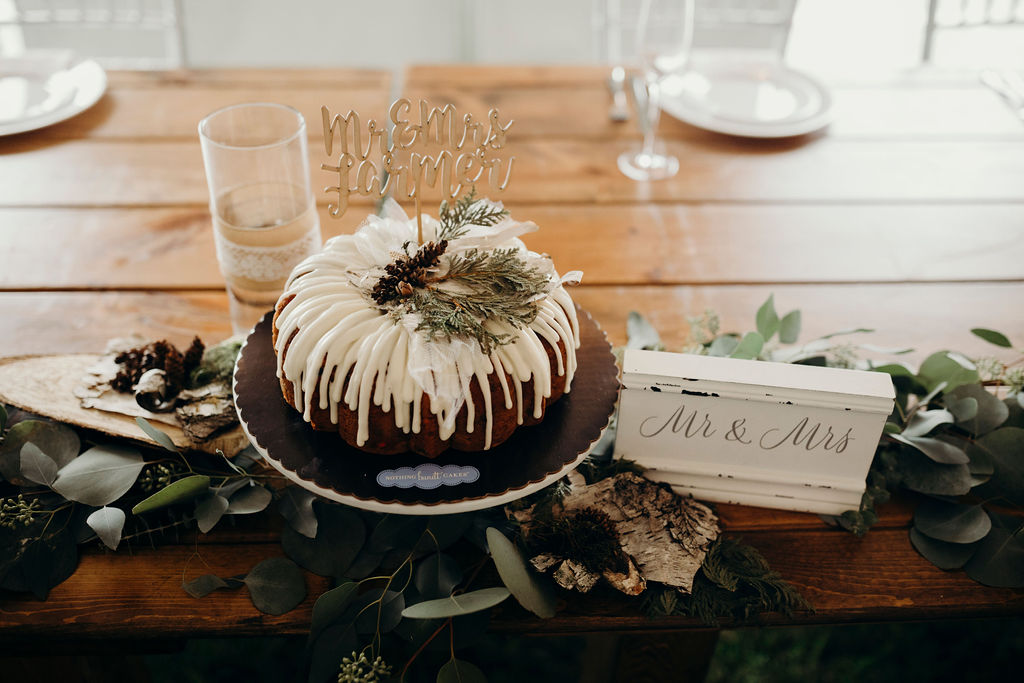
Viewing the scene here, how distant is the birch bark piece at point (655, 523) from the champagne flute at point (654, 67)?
32.4 inches

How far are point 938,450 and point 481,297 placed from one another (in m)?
0.60

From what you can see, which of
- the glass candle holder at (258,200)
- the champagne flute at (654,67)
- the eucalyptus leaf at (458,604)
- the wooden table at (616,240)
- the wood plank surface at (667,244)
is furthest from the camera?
the champagne flute at (654,67)

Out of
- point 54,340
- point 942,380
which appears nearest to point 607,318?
point 942,380

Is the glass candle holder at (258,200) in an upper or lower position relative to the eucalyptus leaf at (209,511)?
upper

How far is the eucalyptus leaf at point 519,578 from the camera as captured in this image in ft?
3.05

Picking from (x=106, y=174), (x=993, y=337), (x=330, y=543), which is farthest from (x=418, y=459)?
(x=106, y=174)

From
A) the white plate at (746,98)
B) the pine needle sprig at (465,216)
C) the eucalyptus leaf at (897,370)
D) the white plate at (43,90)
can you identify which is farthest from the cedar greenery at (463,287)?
the white plate at (43,90)

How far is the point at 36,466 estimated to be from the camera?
101 centimetres

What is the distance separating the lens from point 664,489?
1.06m

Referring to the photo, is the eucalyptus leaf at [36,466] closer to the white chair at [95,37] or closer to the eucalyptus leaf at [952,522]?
the eucalyptus leaf at [952,522]

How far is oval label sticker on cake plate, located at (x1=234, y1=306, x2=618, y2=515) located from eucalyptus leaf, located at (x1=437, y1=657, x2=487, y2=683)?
0.16 metres

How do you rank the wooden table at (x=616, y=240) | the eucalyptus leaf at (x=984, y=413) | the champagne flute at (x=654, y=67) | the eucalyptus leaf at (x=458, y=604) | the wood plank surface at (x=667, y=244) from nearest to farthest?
1. the eucalyptus leaf at (x=458, y=604)
2. the wooden table at (x=616, y=240)
3. the eucalyptus leaf at (x=984, y=413)
4. the wood plank surface at (x=667, y=244)
5. the champagne flute at (x=654, y=67)

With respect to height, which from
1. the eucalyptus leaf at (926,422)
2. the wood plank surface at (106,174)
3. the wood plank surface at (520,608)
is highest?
the wood plank surface at (106,174)

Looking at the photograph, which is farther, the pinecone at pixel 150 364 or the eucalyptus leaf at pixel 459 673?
the pinecone at pixel 150 364
